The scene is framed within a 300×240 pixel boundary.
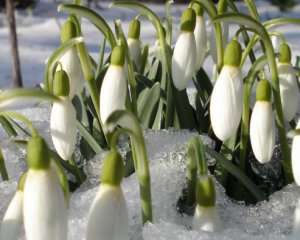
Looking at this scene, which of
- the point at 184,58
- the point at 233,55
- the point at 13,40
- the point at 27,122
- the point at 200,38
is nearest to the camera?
the point at 27,122

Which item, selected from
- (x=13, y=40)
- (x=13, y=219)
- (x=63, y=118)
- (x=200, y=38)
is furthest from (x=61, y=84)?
(x=13, y=40)

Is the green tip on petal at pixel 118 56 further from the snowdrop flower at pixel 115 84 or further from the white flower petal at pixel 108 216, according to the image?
the white flower petal at pixel 108 216

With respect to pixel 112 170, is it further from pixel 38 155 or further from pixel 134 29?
pixel 134 29

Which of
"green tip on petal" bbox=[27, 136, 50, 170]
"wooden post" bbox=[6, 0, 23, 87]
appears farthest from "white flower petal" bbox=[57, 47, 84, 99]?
"wooden post" bbox=[6, 0, 23, 87]

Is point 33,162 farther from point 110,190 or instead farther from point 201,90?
point 201,90

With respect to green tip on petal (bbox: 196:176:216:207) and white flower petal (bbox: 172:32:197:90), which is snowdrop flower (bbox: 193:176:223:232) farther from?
white flower petal (bbox: 172:32:197:90)

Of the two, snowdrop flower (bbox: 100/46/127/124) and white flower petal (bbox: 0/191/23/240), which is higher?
snowdrop flower (bbox: 100/46/127/124)
